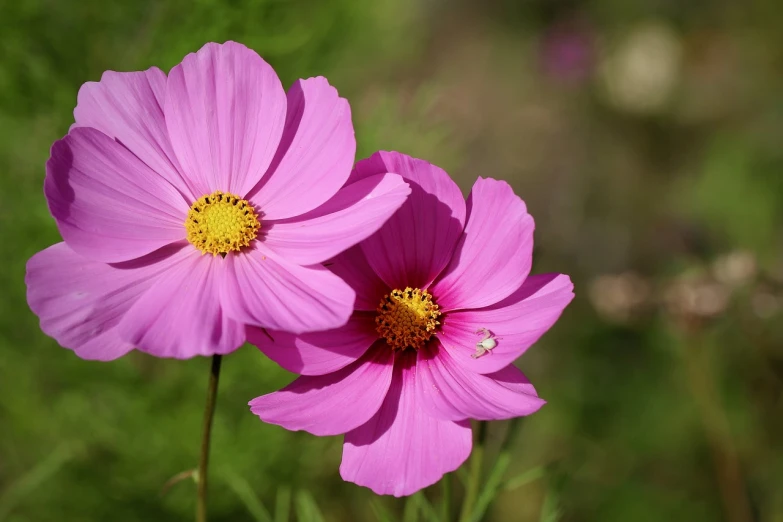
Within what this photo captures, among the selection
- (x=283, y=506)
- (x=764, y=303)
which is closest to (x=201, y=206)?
(x=283, y=506)

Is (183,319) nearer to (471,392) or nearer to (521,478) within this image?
(471,392)

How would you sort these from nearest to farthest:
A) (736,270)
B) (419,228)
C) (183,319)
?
(183,319), (419,228), (736,270)

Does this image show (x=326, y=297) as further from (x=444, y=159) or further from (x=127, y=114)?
(x=444, y=159)

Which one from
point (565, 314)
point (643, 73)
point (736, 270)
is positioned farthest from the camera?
point (643, 73)

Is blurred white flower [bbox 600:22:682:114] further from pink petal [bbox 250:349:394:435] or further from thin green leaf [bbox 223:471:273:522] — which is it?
pink petal [bbox 250:349:394:435]

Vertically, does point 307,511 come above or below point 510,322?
below

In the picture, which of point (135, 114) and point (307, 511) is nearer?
point (135, 114)

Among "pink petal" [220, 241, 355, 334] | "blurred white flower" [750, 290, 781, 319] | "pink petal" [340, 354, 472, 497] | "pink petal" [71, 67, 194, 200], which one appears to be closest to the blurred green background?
"blurred white flower" [750, 290, 781, 319]
